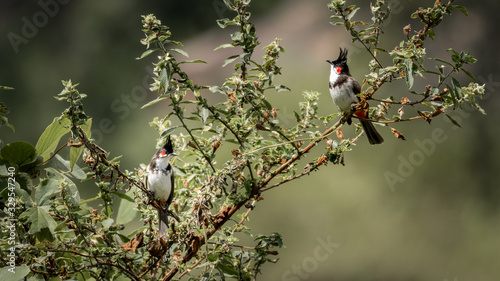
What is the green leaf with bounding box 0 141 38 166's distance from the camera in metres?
0.79

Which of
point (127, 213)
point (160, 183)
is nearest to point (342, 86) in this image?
point (160, 183)

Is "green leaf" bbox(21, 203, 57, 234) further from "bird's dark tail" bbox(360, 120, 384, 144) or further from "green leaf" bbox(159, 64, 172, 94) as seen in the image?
"bird's dark tail" bbox(360, 120, 384, 144)

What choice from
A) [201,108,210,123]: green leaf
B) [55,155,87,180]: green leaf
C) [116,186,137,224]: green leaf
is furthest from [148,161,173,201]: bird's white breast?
[201,108,210,123]: green leaf

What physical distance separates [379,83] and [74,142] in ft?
1.36

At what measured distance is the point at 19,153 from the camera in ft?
2.63

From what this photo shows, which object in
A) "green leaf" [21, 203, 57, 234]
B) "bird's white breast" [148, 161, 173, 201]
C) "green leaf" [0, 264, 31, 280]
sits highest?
"bird's white breast" [148, 161, 173, 201]

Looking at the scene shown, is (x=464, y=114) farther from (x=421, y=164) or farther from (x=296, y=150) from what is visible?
(x=296, y=150)

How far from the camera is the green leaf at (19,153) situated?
793 millimetres

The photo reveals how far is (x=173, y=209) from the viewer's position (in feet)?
3.05

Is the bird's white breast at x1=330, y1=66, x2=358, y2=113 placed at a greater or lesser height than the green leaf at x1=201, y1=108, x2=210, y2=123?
greater

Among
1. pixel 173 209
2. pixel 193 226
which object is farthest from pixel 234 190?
pixel 173 209

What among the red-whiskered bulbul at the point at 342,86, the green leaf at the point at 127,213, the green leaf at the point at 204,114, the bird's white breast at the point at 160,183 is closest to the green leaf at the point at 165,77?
the green leaf at the point at 204,114

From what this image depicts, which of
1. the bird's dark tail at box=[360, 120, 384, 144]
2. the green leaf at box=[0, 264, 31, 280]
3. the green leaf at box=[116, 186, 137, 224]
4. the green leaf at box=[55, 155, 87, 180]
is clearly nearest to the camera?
the green leaf at box=[0, 264, 31, 280]

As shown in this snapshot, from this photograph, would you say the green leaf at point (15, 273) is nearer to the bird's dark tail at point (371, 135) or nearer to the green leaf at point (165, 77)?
the green leaf at point (165, 77)
